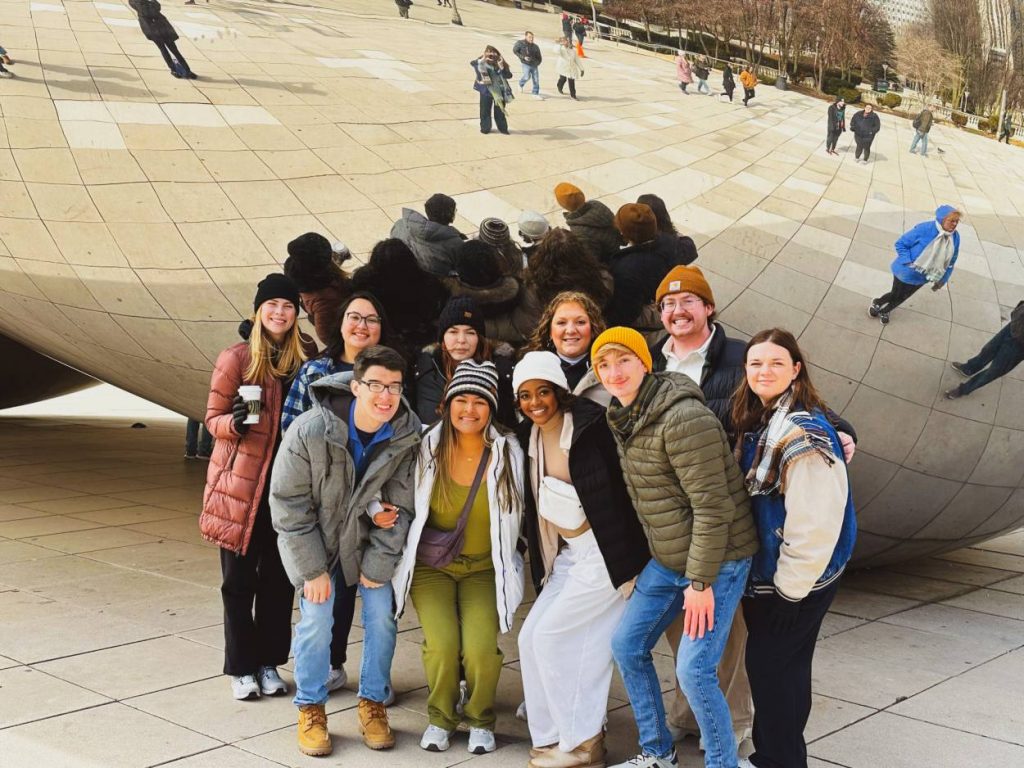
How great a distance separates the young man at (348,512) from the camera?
3.74m

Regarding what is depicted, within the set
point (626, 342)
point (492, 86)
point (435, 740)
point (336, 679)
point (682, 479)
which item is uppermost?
point (492, 86)

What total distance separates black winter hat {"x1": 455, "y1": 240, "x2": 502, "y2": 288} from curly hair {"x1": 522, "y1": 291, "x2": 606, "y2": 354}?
1.29 ft

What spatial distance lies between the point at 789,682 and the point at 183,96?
3427 millimetres

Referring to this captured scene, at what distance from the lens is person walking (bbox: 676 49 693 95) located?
497 cm

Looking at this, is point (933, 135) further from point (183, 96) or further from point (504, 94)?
point (183, 96)

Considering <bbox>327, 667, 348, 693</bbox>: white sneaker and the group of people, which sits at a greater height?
the group of people

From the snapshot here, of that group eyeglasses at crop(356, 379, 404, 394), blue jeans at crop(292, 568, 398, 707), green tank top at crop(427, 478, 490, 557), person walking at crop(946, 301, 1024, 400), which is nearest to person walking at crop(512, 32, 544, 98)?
eyeglasses at crop(356, 379, 404, 394)

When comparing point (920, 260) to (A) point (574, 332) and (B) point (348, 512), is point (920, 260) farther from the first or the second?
(B) point (348, 512)

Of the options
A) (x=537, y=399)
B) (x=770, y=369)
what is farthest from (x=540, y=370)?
(x=770, y=369)

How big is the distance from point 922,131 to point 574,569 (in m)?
2.66

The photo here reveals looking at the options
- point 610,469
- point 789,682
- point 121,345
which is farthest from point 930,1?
point 121,345

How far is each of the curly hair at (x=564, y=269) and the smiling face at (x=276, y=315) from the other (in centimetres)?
94

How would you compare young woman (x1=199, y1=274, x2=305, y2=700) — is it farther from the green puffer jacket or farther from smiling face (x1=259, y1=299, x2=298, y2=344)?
the green puffer jacket

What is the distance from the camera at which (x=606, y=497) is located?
364 centimetres
